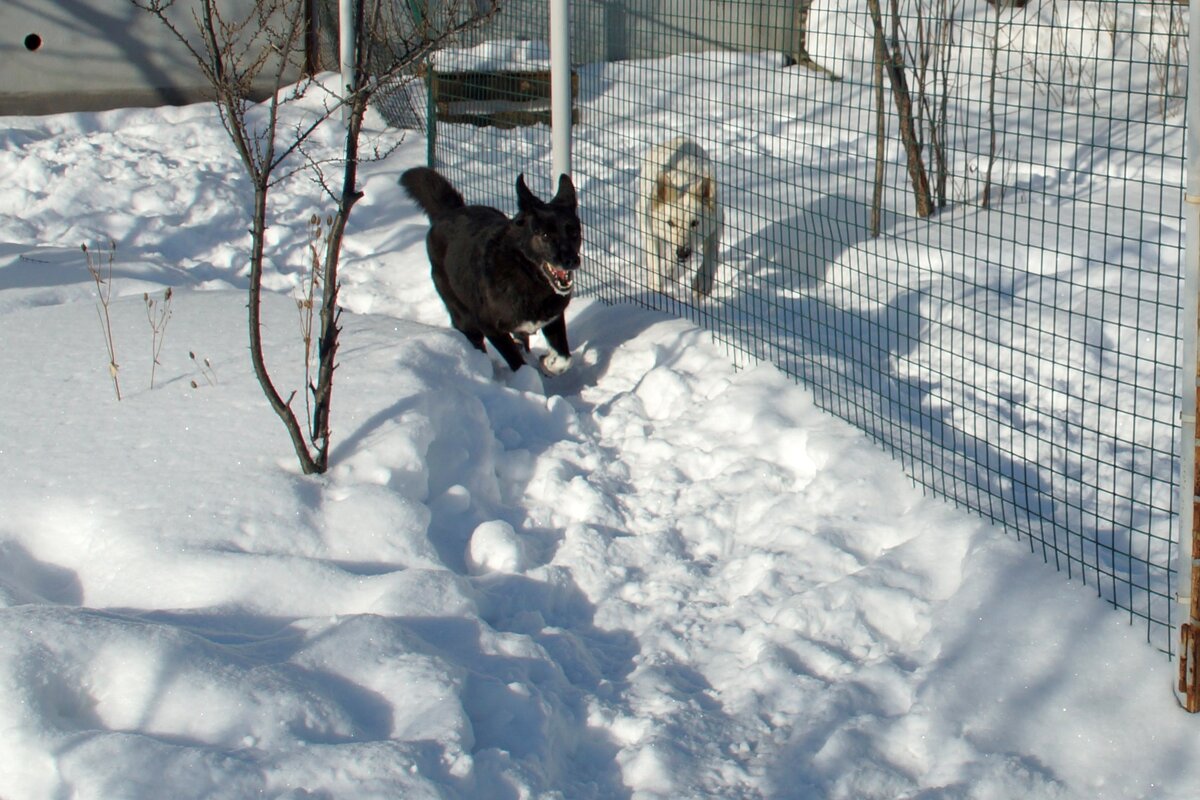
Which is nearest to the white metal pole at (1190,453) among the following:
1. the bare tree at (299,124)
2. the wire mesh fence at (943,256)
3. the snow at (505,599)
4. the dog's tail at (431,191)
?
the snow at (505,599)

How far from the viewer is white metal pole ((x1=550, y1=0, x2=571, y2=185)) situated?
6.02 m

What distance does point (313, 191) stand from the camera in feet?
28.4

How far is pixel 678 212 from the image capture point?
668 centimetres

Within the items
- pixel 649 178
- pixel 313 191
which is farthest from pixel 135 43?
pixel 649 178

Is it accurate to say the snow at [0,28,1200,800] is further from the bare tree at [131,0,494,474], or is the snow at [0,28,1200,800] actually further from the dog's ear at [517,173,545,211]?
the dog's ear at [517,173,545,211]

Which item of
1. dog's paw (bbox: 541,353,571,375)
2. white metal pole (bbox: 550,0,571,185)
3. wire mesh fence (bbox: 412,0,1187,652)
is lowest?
dog's paw (bbox: 541,353,571,375)

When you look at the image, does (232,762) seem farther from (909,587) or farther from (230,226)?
(230,226)

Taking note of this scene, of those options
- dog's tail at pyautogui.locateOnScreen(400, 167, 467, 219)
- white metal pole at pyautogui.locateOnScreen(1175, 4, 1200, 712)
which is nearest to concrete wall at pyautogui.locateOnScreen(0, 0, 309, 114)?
dog's tail at pyautogui.locateOnScreen(400, 167, 467, 219)

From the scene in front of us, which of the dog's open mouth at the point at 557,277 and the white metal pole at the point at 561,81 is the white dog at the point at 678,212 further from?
the dog's open mouth at the point at 557,277

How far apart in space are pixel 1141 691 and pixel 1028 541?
821 mm

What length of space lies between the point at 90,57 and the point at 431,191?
18.8 ft

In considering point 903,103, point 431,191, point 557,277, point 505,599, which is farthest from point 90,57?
point 505,599

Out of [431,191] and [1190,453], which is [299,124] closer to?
[1190,453]

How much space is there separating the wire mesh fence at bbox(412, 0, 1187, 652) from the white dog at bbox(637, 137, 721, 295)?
114 millimetres
